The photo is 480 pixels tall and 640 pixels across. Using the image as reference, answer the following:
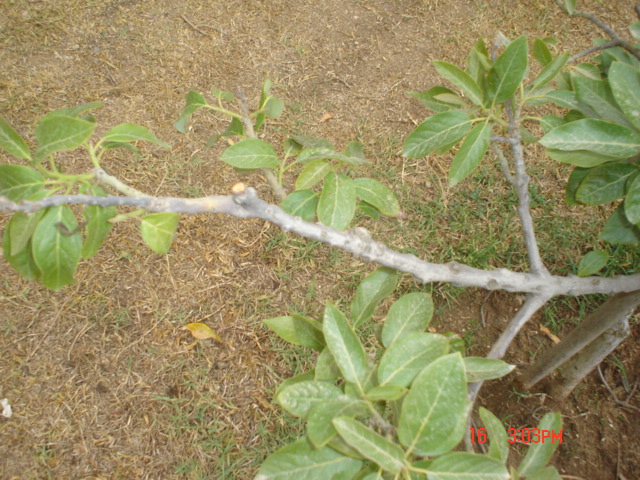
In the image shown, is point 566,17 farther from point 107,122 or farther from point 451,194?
point 107,122

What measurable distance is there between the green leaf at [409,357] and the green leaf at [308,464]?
0.17 meters

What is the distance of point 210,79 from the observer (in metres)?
3.04

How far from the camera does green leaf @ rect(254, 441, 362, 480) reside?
844 mm

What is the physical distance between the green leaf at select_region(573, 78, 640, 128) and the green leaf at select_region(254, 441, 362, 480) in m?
1.00

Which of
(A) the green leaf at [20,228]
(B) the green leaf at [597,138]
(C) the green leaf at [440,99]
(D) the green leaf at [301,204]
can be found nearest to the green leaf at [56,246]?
(A) the green leaf at [20,228]

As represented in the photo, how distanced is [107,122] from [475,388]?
2704mm

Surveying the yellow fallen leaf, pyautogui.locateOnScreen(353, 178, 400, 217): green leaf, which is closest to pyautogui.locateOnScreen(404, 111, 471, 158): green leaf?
pyautogui.locateOnScreen(353, 178, 400, 217): green leaf

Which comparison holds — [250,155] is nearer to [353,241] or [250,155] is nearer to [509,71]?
[353,241]

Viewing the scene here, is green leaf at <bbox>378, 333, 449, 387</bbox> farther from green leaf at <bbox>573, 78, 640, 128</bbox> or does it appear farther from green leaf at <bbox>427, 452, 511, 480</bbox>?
green leaf at <bbox>573, 78, 640, 128</bbox>

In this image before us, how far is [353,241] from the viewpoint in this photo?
0.99m

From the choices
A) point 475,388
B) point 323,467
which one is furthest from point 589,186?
point 323,467

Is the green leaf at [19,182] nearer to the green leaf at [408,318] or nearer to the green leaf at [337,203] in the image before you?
the green leaf at [337,203]

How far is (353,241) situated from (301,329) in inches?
10.1

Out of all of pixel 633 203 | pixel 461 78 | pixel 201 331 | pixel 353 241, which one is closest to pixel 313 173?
pixel 353 241
